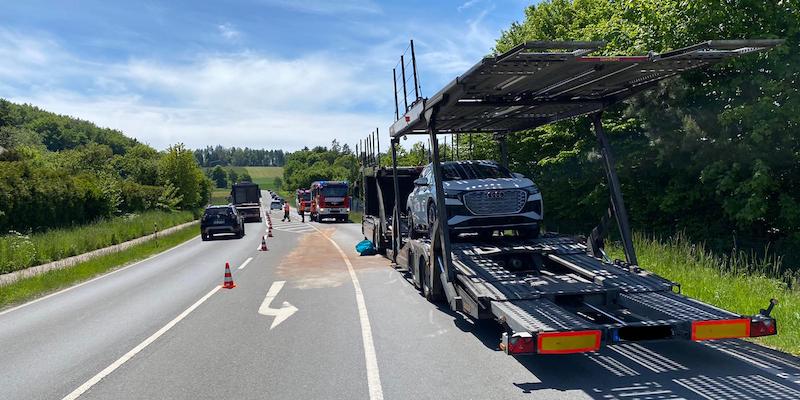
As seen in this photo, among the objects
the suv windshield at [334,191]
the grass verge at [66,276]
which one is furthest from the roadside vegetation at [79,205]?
the suv windshield at [334,191]

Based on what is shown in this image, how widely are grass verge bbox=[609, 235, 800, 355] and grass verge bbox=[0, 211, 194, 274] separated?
18.2 metres

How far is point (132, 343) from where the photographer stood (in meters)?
7.45

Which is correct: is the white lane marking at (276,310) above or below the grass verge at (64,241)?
below

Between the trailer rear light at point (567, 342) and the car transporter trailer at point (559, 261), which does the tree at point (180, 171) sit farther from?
the trailer rear light at point (567, 342)

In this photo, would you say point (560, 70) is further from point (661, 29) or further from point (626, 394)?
point (661, 29)

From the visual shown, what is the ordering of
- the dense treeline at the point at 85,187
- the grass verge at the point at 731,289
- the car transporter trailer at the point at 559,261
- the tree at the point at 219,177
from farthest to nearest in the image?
the tree at the point at 219,177 → the dense treeline at the point at 85,187 → the grass verge at the point at 731,289 → the car transporter trailer at the point at 559,261

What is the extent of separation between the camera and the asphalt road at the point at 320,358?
5277mm

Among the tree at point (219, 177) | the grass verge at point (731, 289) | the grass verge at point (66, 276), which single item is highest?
the tree at point (219, 177)

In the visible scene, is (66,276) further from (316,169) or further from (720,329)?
(316,169)

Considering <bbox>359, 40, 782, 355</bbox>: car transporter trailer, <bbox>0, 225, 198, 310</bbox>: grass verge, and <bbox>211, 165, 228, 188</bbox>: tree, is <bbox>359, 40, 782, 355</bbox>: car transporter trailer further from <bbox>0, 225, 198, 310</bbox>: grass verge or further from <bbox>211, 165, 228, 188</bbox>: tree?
<bbox>211, 165, 228, 188</bbox>: tree

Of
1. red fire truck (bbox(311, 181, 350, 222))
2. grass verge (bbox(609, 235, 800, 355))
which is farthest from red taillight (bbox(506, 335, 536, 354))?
red fire truck (bbox(311, 181, 350, 222))

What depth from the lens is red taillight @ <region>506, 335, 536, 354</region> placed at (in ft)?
16.5

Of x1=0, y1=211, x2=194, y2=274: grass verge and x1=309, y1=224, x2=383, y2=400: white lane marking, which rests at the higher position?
x1=0, y1=211, x2=194, y2=274: grass verge

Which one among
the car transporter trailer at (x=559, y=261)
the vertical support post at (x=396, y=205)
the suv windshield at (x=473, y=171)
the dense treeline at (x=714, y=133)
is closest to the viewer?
the car transporter trailer at (x=559, y=261)
